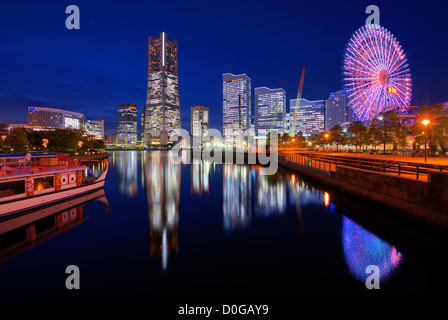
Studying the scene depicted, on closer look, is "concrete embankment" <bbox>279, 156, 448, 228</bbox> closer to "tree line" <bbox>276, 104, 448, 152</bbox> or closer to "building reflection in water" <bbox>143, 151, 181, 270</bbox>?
"building reflection in water" <bbox>143, 151, 181, 270</bbox>

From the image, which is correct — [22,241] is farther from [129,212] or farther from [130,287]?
[130,287]

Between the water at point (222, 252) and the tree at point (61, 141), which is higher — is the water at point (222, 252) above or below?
below

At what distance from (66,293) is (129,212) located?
42.5ft

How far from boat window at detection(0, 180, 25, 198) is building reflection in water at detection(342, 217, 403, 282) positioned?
2588 cm

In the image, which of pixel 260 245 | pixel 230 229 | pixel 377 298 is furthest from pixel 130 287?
pixel 377 298

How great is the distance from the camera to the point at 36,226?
58.5 ft

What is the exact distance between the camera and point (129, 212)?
74.5ft

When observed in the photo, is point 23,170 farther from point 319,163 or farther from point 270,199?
point 319,163

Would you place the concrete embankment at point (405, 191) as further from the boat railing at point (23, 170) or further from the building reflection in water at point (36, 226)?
the boat railing at point (23, 170)

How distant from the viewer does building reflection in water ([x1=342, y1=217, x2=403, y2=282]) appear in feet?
37.6

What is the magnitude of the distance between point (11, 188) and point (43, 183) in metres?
2.59

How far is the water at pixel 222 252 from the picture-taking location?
10.0 m

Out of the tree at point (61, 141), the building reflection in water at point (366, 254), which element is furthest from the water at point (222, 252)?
the tree at point (61, 141)

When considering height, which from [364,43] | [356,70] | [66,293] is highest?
[364,43]
